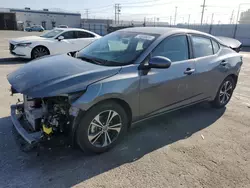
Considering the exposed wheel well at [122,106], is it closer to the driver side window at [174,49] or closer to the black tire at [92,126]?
the black tire at [92,126]

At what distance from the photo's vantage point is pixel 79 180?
8.27ft

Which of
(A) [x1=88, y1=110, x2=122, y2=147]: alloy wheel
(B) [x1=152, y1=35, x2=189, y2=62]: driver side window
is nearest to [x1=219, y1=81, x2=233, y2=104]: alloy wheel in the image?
(B) [x1=152, y1=35, x2=189, y2=62]: driver side window

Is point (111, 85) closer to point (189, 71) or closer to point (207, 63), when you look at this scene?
point (189, 71)

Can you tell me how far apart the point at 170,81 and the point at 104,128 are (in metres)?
1.28

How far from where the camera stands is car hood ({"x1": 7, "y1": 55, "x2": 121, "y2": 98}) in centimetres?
252

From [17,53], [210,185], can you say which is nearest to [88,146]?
[210,185]

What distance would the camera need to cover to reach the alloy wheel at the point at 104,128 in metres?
2.80

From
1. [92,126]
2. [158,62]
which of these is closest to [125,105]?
[92,126]

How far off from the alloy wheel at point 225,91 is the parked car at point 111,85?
59 centimetres

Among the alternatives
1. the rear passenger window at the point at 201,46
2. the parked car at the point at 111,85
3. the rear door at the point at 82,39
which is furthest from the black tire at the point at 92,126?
the rear door at the point at 82,39

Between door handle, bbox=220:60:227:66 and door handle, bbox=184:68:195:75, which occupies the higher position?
door handle, bbox=220:60:227:66

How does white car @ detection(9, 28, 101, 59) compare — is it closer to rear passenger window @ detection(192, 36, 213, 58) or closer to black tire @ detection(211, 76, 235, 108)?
rear passenger window @ detection(192, 36, 213, 58)

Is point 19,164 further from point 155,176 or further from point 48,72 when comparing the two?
point 155,176

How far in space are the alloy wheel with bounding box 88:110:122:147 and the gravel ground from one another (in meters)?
0.19
